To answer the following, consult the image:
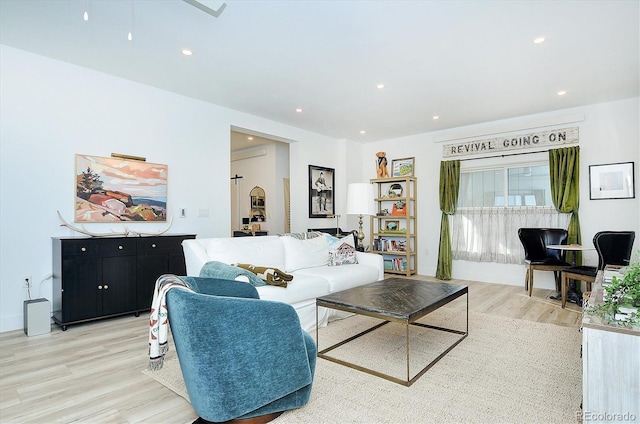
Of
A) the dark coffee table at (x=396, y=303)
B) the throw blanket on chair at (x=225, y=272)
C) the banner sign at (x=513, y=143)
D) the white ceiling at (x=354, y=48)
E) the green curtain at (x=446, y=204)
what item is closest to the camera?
the dark coffee table at (x=396, y=303)

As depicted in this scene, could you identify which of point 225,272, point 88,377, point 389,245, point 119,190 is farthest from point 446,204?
point 88,377

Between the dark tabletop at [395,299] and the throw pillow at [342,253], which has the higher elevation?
the throw pillow at [342,253]

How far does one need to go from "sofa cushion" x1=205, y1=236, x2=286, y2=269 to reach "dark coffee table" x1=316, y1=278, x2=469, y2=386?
1042mm

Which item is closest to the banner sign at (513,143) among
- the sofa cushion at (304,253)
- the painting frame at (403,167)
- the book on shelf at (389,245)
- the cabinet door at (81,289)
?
the painting frame at (403,167)

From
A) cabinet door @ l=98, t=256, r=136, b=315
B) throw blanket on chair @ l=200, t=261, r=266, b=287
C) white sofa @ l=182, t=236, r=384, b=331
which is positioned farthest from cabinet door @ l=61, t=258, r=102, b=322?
throw blanket on chair @ l=200, t=261, r=266, b=287

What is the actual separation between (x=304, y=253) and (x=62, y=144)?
278cm

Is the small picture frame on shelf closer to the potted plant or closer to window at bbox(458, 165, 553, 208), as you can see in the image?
window at bbox(458, 165, 553, 208)

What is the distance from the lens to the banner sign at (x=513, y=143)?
5.07m

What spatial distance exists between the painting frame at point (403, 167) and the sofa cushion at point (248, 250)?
369 cm

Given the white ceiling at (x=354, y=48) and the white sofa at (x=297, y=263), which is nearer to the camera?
the white ceiling at (x=354, y=48)

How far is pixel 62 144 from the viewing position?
11.7 feet

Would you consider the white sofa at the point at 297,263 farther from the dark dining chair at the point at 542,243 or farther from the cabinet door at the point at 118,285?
the dark dining chair at the point at 542,243

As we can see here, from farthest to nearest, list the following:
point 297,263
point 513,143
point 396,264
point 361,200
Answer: point 396,264 → point 513,143 → point 361,200 → point 297,263

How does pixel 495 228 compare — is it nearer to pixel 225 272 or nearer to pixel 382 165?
pixel 382 165
